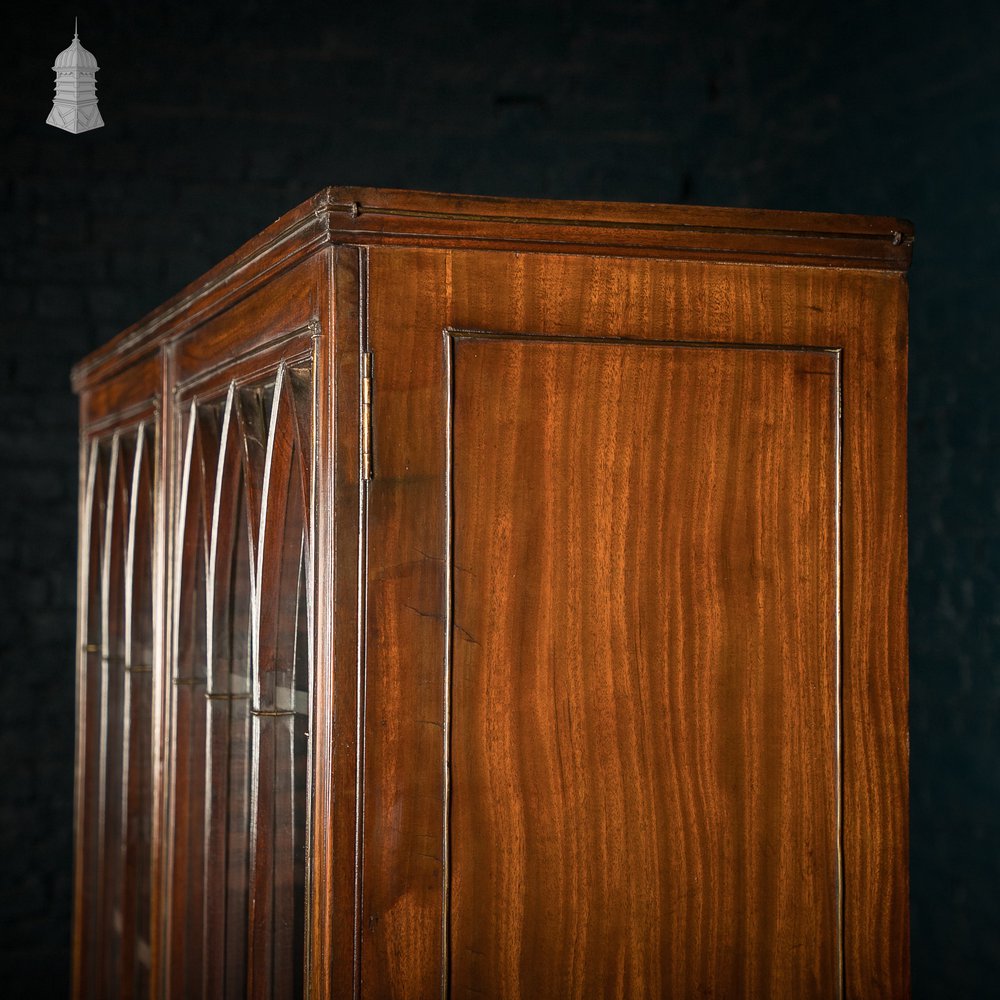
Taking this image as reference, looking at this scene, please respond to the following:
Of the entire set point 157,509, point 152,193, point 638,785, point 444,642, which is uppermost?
point 152,193

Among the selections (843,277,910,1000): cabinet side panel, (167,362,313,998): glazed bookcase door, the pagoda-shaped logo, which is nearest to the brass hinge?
(167,362,313,998): glazed bookcase door

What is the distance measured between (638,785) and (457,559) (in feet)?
0.99

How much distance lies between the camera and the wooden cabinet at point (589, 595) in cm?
137

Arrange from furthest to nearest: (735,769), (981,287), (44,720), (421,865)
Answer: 1. (44,720)
2. (981,287)
3. (735,769)
4. (421,865)

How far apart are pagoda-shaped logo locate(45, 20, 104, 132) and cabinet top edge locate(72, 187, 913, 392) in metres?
1.91

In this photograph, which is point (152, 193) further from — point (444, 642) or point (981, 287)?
point (444, 642)

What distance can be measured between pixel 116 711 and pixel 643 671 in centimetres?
148

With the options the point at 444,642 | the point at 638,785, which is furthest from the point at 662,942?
the point at 444,642

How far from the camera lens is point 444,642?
139cm

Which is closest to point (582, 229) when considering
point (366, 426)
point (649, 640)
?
point (366, 426)

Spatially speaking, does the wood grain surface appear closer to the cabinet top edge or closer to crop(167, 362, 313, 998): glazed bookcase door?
the cabinet top edge

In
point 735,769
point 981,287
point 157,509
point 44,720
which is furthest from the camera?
point 44,720

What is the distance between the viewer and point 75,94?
323 centimetres

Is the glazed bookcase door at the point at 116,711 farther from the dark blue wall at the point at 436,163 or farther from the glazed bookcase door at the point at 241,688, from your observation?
the dark blue wall at the point at 436,163
